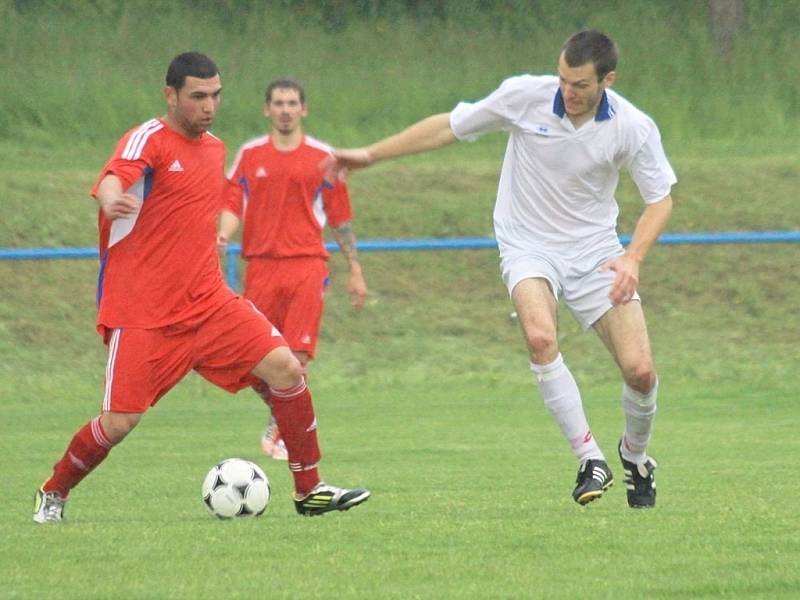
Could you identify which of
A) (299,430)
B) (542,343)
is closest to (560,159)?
(542,343)

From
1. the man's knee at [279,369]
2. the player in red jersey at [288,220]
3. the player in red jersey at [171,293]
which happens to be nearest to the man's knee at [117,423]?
the player in red jersey at [171,293]

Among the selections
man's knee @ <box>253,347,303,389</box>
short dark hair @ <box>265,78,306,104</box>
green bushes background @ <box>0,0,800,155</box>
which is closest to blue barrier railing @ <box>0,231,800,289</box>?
short dark hair @ <box>265,78,306,104</box>

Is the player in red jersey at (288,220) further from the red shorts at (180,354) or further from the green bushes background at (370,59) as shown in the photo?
the green bushes background at (370,59)

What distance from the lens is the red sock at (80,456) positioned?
7.79 m

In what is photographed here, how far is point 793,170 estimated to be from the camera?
20.9 m

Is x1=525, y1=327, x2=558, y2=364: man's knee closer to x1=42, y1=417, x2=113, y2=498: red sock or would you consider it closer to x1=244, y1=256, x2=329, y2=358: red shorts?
x1=42, y1=417, x2=113, y2=498: red sock

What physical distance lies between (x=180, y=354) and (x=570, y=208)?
6.26 ft

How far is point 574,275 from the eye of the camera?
808cm

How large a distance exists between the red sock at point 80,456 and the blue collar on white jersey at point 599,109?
2.48 meters

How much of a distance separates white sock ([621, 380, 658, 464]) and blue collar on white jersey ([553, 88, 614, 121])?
4.11 ft

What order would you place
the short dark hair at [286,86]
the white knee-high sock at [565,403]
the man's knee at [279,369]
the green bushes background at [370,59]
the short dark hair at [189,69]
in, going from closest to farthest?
the short dark hair at [189,69]
the man's knee at [279,369]
the white knee-high sock at [565,403]
the short dark hair at [286,86]
the green bushes background at [370,59]

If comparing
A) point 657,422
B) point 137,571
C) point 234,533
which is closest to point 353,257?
point 657,422

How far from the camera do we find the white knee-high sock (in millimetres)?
7965

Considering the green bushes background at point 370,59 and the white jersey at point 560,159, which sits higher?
the green bushes background at point 370,59
